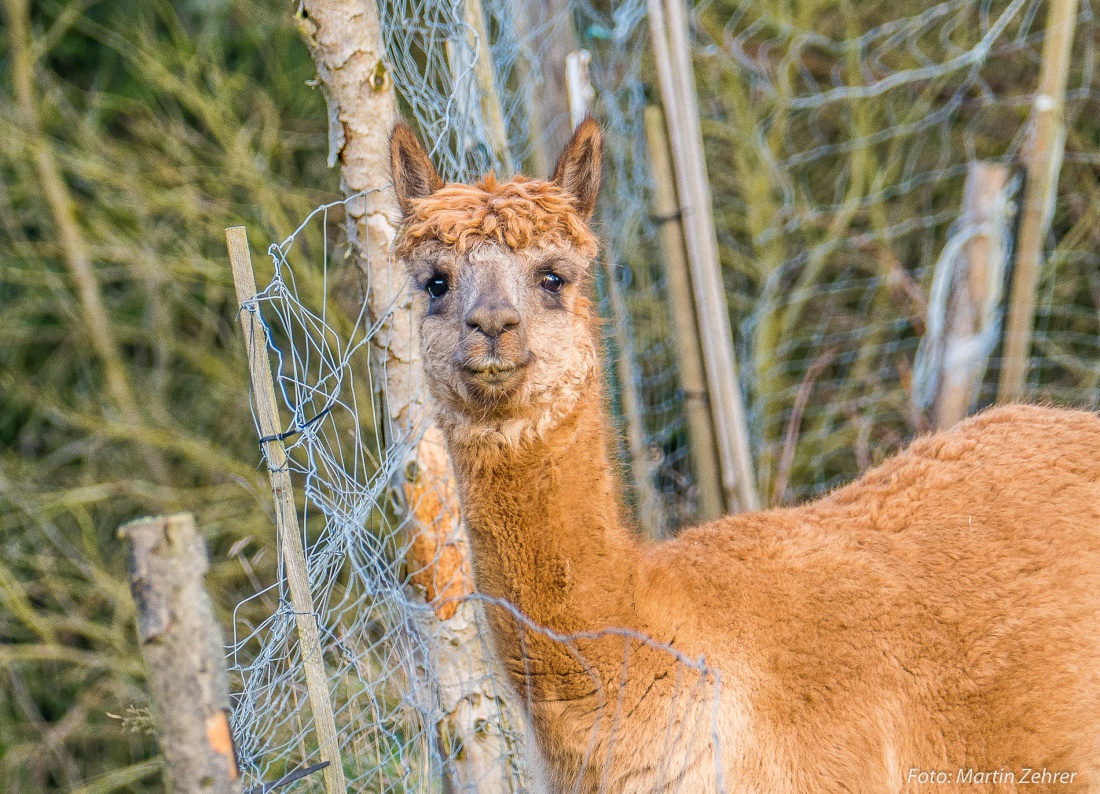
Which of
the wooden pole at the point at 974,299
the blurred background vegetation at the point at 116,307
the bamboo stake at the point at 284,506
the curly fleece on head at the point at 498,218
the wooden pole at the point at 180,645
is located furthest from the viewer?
A: the blurred background vegetation at the point at 116,307

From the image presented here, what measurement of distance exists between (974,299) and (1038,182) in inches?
23.6

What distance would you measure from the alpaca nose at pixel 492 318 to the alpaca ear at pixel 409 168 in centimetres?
49

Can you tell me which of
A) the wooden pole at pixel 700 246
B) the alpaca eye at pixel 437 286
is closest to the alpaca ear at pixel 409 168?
the alpaca eye at pixel 437 286

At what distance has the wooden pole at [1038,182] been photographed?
4387 millimetres

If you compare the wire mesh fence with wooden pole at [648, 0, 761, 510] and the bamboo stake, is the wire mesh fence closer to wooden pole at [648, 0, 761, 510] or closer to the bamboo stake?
wooden pole at [648, 0, 761, 510]

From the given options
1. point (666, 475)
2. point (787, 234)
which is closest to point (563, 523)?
point (666, 475)

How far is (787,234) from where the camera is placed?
7172mm

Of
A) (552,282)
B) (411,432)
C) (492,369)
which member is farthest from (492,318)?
(411,432)

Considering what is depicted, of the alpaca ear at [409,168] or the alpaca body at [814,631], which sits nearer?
Answer: the alpaca body at [814,631]

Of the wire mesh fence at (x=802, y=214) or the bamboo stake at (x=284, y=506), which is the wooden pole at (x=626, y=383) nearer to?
the wire mesh fence at (x=802, y=214)

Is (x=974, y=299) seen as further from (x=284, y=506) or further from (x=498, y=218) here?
(x=284, y=506)

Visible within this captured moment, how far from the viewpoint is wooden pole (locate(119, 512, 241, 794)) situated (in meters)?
1.37

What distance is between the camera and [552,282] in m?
2.44

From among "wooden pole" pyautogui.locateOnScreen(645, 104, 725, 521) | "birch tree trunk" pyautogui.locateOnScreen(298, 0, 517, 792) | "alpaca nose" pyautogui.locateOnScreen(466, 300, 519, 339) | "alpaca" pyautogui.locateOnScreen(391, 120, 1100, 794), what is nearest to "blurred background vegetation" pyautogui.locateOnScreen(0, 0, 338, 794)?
"wooden pole" pyautogui.locateOnScreen(645, 104, 725, 521)
